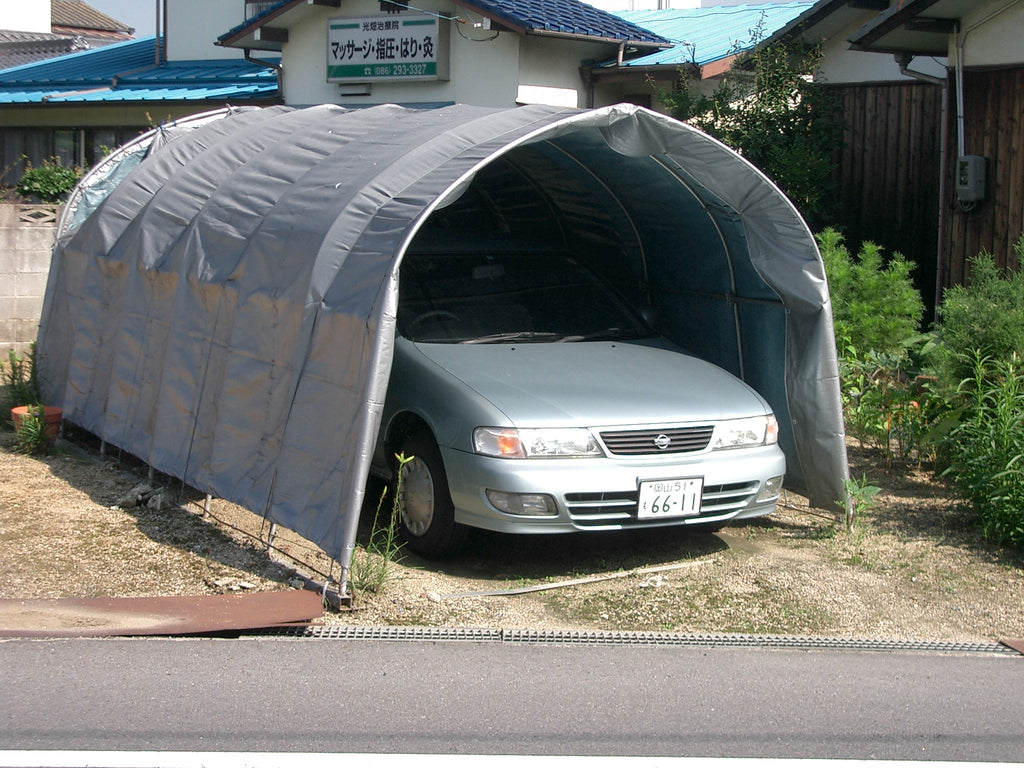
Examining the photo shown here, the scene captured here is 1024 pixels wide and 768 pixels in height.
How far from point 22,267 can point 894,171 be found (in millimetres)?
8862

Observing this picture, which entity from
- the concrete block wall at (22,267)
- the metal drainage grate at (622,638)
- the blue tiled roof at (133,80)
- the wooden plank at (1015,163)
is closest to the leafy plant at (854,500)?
the metal drainage grate at (622,638)

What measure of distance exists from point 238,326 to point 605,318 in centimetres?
248

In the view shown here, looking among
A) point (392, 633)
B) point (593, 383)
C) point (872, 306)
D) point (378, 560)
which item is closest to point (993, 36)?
point (872, 306)

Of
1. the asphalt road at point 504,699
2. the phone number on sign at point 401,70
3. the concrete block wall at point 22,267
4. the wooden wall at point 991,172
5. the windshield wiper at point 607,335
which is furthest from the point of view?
the phone number on sign at point 401,70

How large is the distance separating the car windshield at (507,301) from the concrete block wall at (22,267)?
535 cm

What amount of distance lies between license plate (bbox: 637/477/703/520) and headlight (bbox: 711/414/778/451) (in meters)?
0.34

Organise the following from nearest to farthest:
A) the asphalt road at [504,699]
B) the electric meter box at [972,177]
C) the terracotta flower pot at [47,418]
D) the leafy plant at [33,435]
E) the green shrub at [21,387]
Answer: the asphalt road at [504,699], the leafy plant at [33,435], the terracotta flower pot at [47,418], the green shrub at [21,387], the electric meter box at [972,177]

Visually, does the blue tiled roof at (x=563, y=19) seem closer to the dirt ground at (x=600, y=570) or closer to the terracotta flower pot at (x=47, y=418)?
the terracotta flower pot at (x=47, y=418)

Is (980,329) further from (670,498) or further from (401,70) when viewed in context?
(401,70)

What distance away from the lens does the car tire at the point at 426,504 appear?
625cm

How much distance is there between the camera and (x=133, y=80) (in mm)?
20734

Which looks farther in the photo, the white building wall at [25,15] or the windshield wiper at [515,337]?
the white building wall at [25,15]

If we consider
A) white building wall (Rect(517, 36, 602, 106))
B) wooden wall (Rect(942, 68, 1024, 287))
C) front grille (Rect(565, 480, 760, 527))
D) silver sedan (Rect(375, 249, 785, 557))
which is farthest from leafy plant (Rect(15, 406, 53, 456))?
white building wall (Rect(517, 36, 602, 106))

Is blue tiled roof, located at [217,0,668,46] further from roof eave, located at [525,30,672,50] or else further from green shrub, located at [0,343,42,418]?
green shrub, located at [0,343,42,418]
